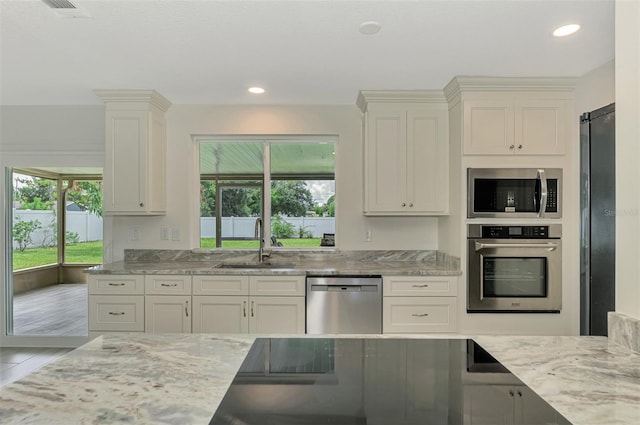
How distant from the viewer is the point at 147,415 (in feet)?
2.65

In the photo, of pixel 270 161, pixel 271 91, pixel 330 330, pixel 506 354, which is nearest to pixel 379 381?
pixel 506 354

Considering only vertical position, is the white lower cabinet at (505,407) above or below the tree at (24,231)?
below

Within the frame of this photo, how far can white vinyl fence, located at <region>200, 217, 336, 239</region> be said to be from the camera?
3.90 metres

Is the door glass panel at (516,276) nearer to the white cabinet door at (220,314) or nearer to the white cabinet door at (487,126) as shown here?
the white cabinet door at (487,126)

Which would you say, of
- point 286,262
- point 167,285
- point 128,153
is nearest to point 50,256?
point 128,153

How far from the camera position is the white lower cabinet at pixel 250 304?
3096 mm

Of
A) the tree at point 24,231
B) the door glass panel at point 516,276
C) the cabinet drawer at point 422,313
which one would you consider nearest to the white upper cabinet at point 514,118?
the door glass panel at point 516,276

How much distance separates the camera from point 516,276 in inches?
120

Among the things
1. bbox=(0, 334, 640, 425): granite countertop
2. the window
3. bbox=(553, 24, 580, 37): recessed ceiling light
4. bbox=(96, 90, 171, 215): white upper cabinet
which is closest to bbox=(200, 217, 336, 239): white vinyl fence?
the window

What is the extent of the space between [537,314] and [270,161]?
272 centimetres

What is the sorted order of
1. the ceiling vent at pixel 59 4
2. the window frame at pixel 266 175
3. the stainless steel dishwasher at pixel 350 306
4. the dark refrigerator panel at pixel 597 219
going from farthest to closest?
1. the window frame at pixel 266 175
2. the stainless steel dishwasher at pixel 350 306
3. the dark refrigerator panel at pixel 597 219
4. the ceiling vent at pixel 59 4

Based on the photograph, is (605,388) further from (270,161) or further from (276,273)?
(270,161)

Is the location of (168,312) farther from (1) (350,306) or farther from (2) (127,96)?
(2) (127,96)

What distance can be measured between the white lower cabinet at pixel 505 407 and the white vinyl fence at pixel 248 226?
2.96 metres
